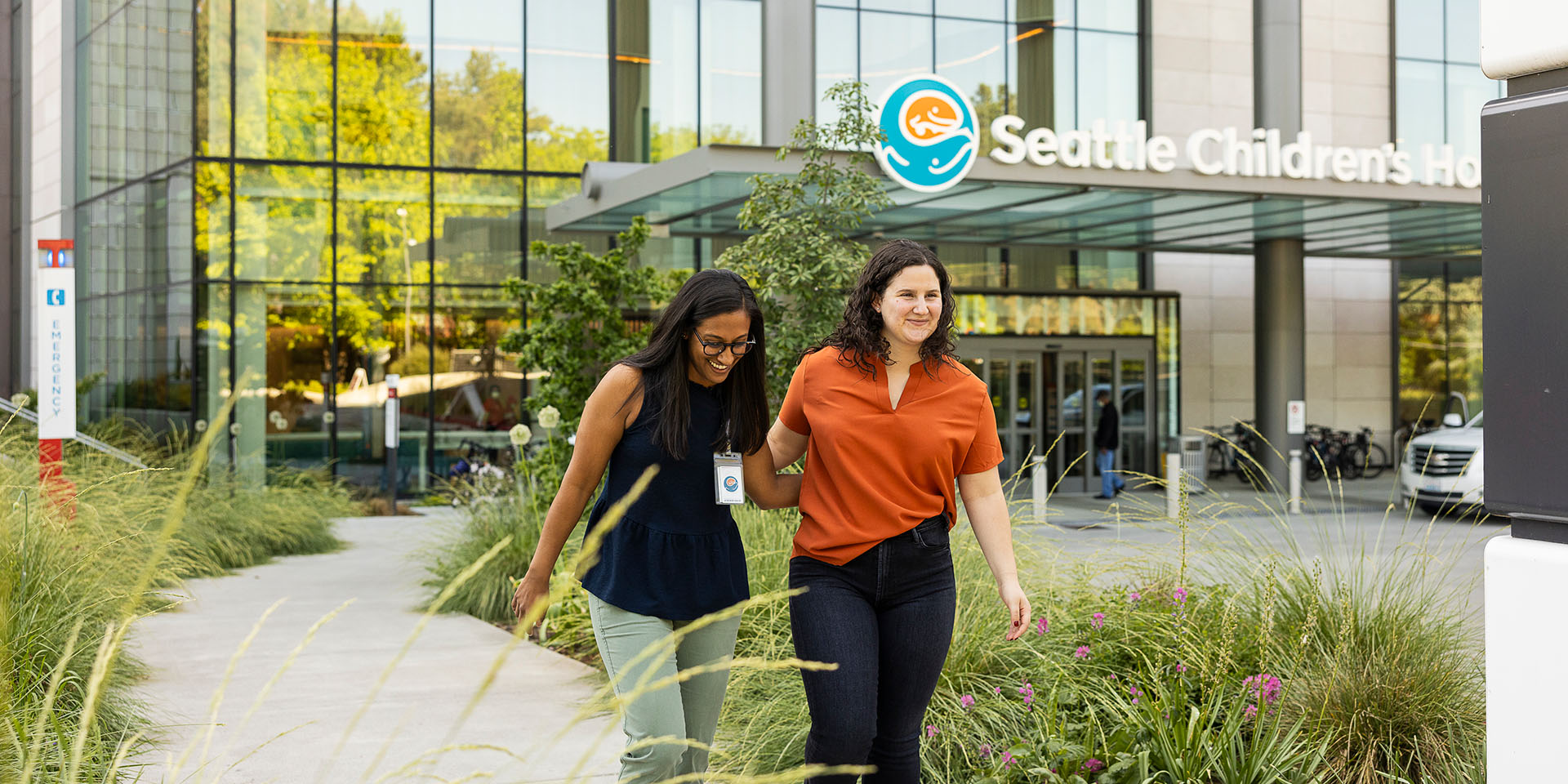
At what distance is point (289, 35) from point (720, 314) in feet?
57.2

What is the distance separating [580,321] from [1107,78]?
53.3ft

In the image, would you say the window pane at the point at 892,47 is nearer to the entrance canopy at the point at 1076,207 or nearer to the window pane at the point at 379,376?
the entrance canopy at the point at 1076,207

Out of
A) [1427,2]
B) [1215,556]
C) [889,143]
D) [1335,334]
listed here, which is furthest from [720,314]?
[1427,2]

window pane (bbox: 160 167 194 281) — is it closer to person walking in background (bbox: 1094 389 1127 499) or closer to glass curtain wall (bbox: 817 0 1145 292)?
glass curtain wall (bbox: 817 0 1145 292)

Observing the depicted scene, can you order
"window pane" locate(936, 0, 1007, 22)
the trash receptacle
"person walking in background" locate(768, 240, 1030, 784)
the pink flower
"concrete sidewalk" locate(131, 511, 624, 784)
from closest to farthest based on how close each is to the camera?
"person walking in background" locate(768, 240, 1030, 784)
the pink flower
"concrete sidewalk" locate(131, 511, 624, 784)
the trash receptacle
"window pane" locate(936, 0, 1007, 22)

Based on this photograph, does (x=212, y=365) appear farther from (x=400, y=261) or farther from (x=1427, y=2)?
(x=1427, y=2)

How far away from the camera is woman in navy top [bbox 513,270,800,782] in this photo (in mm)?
3330

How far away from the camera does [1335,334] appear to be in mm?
25438

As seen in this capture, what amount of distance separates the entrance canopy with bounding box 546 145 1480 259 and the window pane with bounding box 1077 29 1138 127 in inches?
123

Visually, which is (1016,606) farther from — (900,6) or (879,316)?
(900,6)

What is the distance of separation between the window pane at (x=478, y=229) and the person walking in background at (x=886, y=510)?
16383 millimetres

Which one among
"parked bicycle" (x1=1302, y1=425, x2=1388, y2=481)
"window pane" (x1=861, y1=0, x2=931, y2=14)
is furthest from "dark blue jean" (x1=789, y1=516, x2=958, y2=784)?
"parked bicycle" (x1=1302, y1=425, x2=1388, y2=481)

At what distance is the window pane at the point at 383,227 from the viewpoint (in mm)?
18828

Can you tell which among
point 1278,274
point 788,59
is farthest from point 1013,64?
point 788,59
